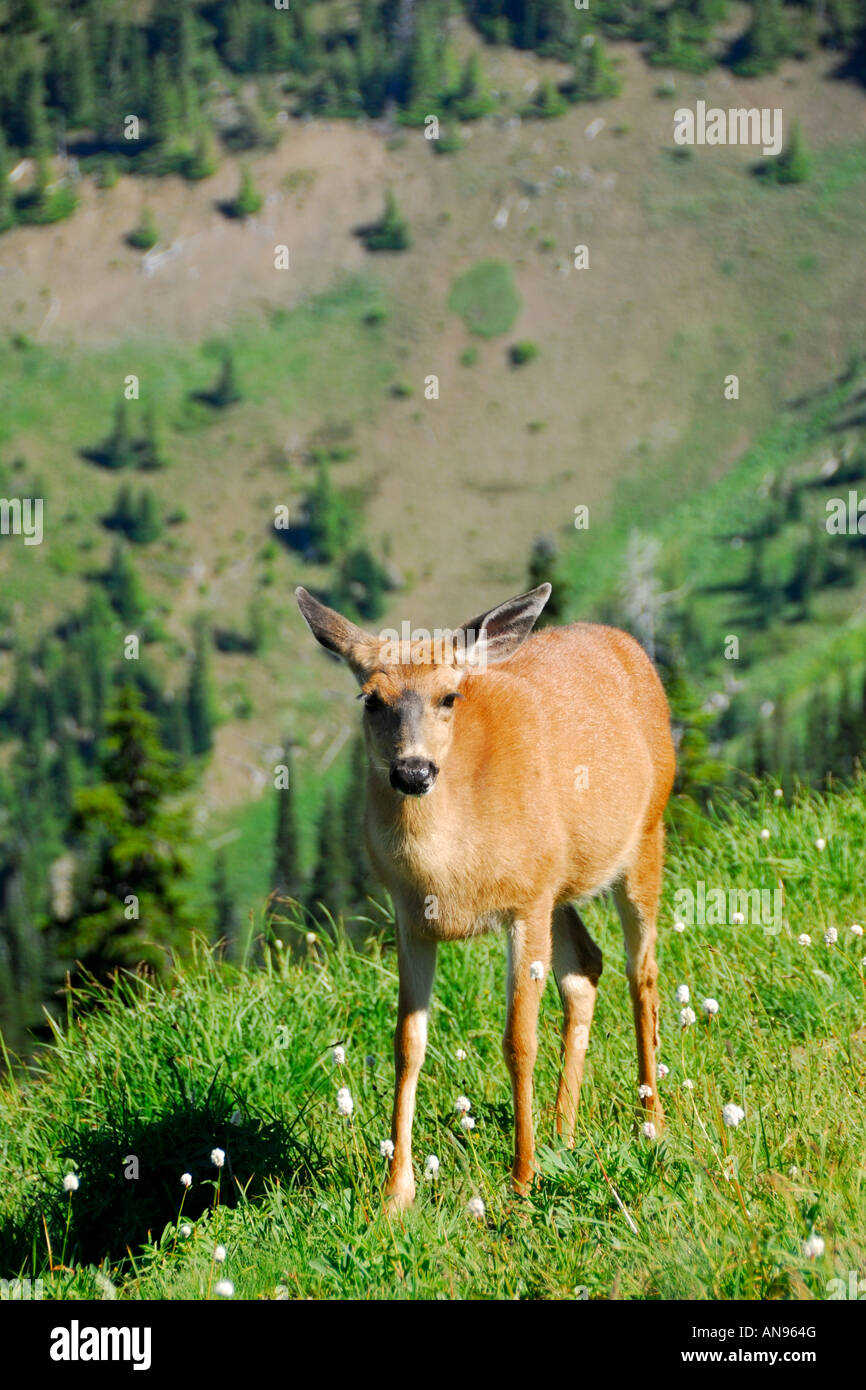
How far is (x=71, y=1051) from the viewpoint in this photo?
25.2 feet

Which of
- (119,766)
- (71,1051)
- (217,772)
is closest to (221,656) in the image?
(217,772)

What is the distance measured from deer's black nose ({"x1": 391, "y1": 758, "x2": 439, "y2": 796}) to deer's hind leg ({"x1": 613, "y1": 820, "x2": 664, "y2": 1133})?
69.3 inches

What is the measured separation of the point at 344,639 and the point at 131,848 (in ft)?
73.6

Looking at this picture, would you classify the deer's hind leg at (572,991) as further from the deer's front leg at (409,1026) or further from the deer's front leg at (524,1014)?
the deer's front leg at (409,1026)

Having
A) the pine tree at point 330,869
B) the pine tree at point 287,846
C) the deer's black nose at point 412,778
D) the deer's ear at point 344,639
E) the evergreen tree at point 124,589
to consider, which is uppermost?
the deer's ear at point 344,639

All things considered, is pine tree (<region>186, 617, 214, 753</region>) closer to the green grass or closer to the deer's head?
the green grass

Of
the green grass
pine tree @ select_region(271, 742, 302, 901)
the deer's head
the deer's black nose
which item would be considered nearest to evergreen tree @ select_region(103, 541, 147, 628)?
pine tree @ select_region(271, 742, 302, 901)

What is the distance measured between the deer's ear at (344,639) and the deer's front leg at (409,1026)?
3.62ft

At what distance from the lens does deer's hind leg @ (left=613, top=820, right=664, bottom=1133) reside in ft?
21.4

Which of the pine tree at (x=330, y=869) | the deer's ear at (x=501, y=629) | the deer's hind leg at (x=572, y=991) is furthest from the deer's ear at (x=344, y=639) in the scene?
the pine tree at (x=330, y=869)

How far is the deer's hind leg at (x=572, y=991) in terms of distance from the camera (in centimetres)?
628

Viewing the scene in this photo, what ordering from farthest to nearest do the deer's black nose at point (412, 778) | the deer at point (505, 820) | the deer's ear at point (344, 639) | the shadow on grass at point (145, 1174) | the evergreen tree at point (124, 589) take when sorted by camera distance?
the evergreen tree at point (124, 589), the shadow on grass at point (145, 1174), the deer's ear at point (344, 639), the deer at point (505, 820), the deer's black nose at point (412, 778)

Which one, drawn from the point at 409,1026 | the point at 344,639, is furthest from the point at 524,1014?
the point at 344,639
